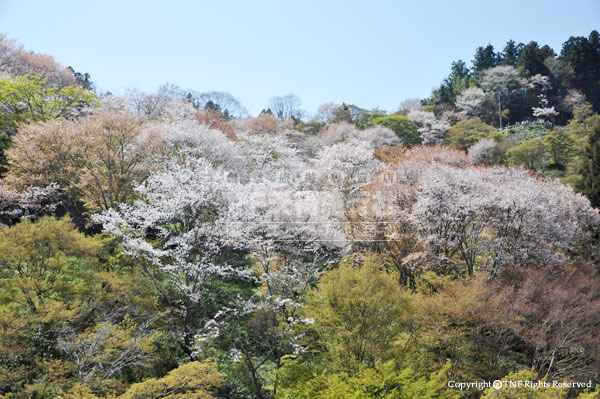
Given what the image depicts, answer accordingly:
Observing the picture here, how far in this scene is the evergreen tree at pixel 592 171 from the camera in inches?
890

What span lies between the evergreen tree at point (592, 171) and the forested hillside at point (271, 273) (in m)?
0.12

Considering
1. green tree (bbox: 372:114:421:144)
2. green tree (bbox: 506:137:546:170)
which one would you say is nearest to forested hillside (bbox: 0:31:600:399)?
green tree (bbox: 506:137:546:170)

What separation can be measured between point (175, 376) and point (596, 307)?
52.2ft

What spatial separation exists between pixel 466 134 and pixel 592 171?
18.6 meters

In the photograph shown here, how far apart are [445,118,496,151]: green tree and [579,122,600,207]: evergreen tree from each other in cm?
1419

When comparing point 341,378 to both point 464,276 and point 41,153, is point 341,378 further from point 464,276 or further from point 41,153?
point 41,153

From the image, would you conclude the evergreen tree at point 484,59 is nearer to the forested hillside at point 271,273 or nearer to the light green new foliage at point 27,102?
the forested hillside at point 271,273

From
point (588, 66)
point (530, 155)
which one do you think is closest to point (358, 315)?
point (530, 155)

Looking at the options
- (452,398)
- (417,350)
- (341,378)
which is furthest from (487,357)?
(341,378)

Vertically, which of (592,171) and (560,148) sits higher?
(560,148)

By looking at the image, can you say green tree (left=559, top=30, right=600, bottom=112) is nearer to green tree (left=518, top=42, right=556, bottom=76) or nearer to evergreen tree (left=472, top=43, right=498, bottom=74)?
green tree (left=518, top=42, right=556, bottom=76)

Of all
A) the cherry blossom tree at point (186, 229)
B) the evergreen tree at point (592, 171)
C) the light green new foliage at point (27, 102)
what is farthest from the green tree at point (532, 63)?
the light green new foliage at point (27, 102)

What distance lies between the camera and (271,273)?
1461 cm

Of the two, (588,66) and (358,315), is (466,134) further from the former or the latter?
(358,315)
